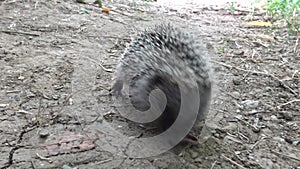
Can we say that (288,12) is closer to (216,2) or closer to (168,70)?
(216,2)

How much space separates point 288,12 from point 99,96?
3.86 metres

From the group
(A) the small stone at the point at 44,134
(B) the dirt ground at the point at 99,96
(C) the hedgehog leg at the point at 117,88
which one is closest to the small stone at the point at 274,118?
(B) the dirt ground at the point at 99,96

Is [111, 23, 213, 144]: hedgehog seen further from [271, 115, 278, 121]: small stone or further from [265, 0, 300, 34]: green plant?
[265, 0, 300, 34]: green plant

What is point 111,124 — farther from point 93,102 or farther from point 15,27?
point 15,27

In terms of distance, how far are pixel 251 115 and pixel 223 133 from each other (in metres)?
A: 0.38

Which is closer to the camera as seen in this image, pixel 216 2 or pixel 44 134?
pixel 44 134

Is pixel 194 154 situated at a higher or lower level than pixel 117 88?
lower

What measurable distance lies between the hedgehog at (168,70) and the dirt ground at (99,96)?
25cm

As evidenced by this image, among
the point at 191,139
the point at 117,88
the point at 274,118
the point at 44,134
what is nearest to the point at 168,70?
the point at 191,139

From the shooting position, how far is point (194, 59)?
2.04 m

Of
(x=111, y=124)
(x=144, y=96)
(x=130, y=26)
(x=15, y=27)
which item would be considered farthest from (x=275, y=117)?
(x=15, y=27)

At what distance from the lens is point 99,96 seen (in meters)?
2.59

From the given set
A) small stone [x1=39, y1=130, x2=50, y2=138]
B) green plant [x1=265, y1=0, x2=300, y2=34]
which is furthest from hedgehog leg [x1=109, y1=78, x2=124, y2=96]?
green plant [x1=265, y1=0, x2=300, y2=34]

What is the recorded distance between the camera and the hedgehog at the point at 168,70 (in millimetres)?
1906
